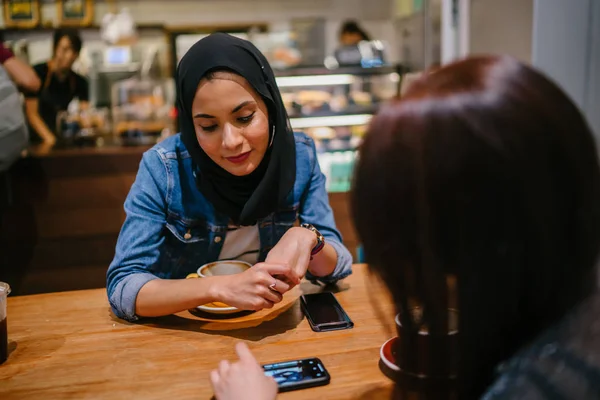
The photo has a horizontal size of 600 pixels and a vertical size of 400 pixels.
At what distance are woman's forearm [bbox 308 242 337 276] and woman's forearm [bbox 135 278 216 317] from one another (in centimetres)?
34

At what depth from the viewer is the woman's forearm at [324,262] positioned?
1526 millimetres

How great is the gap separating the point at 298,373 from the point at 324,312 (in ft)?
1.06

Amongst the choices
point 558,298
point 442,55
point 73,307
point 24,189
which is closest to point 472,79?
point 558,298

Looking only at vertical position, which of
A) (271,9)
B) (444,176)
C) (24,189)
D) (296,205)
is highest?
(271,9)

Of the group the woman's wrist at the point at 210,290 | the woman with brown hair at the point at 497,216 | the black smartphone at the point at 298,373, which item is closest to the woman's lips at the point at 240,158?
the woman's wrist at the point at 210,290

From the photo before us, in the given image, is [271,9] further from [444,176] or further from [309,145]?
[444,176]

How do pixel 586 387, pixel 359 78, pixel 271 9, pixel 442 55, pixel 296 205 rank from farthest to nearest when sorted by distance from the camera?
pixel 271 9 < pixel 359 78 < pixel 442 55 < pixel 296 205 < pixel 586 387

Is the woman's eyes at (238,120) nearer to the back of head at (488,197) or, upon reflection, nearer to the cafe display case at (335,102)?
the back of head at (488,197)

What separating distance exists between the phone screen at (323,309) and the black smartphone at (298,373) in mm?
218

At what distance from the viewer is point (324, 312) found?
1370 mm

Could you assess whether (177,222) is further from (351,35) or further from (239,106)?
(351,35)

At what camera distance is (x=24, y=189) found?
10.4ft

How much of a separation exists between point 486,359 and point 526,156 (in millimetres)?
288

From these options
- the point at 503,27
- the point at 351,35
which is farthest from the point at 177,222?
the point at 351,35
